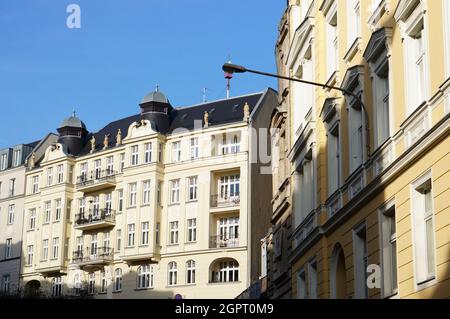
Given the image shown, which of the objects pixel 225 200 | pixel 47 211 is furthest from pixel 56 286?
pixel 225 200

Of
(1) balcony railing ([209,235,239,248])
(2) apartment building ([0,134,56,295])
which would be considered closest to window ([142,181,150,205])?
(1) balcony railing ([209,235,239,248])

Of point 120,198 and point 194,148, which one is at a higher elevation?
point 194,148

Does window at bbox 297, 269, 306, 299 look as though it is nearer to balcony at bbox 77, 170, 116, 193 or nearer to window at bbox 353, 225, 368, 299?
window at bbox 353, 225, 368, 299

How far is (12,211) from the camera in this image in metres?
83.2

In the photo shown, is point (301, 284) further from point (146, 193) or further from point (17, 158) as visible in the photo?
point (17, 158)

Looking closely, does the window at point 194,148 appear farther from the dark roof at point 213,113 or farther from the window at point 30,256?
the window at point 30,256

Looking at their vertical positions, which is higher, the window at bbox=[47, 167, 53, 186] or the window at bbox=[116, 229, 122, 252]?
the window at bbox=[47, 167, 53, 186]

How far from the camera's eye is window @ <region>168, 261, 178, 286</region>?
67.3 meters

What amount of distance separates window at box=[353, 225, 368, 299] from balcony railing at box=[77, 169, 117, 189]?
51530mm

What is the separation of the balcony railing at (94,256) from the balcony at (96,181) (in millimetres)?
5165

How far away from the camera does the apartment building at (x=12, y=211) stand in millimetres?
80938

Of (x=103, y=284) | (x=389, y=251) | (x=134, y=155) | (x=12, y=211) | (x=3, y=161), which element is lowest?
(x=389, y=251)

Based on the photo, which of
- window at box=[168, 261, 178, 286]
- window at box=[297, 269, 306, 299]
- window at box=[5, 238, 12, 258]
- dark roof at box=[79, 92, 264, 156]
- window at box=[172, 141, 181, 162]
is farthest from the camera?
window at box=[5, 238, 12, 258]

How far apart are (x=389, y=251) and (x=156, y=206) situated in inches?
1942
